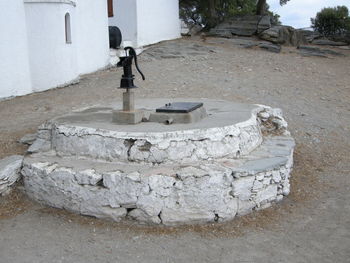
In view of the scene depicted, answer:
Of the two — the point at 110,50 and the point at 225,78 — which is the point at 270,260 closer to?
the point at 225,78

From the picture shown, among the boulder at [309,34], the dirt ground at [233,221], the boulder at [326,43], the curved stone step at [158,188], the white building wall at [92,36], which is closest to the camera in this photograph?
the dirt ground at [233,221]

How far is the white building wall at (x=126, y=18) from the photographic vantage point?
13109 mm

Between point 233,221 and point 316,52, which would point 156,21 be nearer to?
point 316,52

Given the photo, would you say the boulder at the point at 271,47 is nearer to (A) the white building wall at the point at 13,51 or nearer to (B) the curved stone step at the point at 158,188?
(A) the white building wall at the point at 13,51

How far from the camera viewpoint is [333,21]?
17.6m

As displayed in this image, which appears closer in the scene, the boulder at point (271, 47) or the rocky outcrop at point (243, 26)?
the boulder at point (271, 47)

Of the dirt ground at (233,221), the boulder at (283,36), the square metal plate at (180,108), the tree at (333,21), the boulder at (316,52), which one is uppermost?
the tree at (333,21)

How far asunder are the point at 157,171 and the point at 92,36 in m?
8.03

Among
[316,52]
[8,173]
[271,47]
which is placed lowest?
[8,173]

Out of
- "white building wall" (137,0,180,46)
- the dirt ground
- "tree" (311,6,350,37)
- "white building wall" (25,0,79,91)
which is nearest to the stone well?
the dirt ground

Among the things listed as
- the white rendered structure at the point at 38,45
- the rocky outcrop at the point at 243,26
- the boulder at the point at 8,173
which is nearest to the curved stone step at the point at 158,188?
the boulder at the point at 8,173

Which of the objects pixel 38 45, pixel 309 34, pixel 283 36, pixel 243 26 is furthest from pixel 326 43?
pixel 38 45

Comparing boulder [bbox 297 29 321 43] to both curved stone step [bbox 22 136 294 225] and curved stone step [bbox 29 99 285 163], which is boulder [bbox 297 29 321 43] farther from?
curved stone step [bbox 22 136 294 225]

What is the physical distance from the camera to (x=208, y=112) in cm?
548
